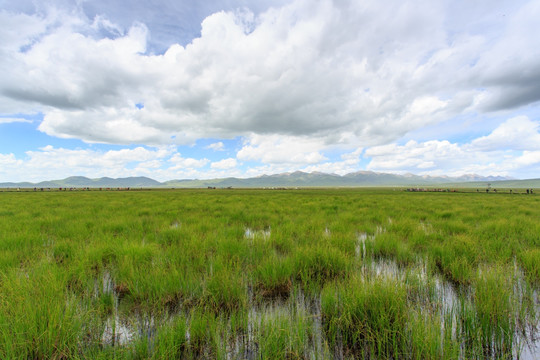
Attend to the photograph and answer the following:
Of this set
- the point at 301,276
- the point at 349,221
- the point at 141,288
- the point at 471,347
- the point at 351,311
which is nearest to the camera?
the point at 471,347

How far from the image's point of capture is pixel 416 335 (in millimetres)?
1937

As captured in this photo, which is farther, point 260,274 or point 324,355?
point 260,274

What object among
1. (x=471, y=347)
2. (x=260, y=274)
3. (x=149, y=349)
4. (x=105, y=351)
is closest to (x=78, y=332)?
(x=105, y=351)

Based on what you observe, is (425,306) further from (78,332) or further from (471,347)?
(78,332)

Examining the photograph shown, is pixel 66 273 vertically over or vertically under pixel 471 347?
over

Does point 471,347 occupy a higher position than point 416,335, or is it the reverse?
point 416,335

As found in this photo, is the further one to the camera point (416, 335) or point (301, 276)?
point (301, 276)

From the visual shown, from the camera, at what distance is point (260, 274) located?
3521 millimetres

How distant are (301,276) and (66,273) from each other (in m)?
3.86

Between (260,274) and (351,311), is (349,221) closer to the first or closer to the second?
(260,274)

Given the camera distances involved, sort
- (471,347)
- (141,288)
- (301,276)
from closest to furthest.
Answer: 1. (471,347)
2. (141,288)
3. (301,276)

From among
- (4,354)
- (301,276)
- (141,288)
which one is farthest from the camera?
(301,276)

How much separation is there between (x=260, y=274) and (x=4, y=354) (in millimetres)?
2806

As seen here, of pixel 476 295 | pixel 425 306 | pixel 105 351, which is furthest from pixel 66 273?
pixel 476 295
